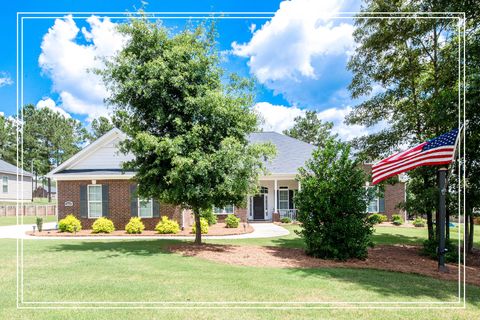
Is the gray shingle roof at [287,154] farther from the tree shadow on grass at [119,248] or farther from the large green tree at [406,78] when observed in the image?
the tree shadow on grass at [119,248]

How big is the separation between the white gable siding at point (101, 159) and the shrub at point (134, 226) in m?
3.35

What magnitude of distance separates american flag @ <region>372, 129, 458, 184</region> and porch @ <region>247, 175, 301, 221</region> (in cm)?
1446

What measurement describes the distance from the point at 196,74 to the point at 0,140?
51715 millimetres

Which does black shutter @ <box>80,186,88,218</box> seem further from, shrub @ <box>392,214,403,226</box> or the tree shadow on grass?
shrub @ <box>392,214,403,226</box>

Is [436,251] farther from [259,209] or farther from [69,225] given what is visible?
[69,225]

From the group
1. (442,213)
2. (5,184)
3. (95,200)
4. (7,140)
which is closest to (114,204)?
(95,200)

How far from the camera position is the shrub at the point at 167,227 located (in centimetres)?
1614

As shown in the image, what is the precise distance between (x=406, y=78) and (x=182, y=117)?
9.18 metres

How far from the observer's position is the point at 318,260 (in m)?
9.57

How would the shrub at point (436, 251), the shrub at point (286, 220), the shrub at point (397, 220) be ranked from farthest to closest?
the shrub at point (397, 220), the shrub at point (286, 220), the shrub at point (436, 251)

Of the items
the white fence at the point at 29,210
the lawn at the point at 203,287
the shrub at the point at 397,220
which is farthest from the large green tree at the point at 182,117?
the white fence at the point at 29,210

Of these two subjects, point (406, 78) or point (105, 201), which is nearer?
point (406, 78)

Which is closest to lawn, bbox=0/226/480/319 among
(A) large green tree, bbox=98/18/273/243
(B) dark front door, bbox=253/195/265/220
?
(A) large green tree, bbox=98/18/273/243

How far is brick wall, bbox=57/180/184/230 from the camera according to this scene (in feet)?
56.7
